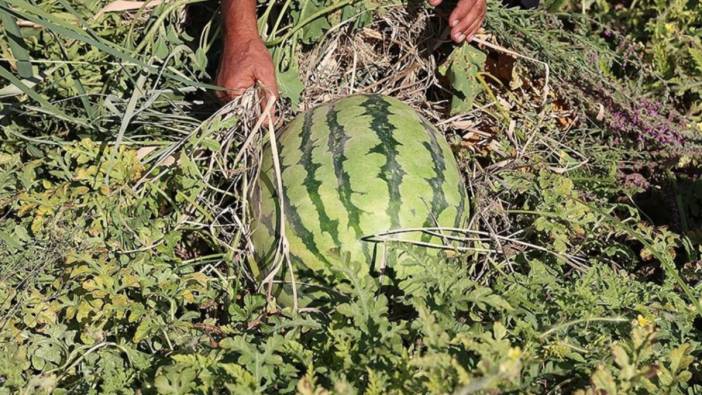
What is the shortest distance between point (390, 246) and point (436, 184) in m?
0.28

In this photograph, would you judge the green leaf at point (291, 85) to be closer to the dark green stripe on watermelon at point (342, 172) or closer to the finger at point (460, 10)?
the dark green stripe on watermelon at point (342, 172)

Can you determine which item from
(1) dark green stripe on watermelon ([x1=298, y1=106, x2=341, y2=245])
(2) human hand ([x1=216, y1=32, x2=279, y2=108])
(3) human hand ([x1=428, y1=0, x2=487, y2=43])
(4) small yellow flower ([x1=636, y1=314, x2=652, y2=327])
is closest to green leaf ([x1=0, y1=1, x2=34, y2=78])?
(2) human hand ([x1=216, y1=32, x2=279, y2=108])

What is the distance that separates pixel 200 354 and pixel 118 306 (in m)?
0.32

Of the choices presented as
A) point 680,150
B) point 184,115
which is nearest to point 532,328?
point 680,150

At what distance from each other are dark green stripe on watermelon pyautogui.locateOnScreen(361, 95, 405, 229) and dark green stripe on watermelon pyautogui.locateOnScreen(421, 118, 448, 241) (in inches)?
4.2

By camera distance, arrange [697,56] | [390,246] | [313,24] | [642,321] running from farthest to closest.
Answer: [697,56], [313,24], [390,246], [642,321]

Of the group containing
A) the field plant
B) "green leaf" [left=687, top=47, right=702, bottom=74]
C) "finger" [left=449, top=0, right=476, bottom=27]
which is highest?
"finger" [left=449, top=0, right=476, bottom=27]

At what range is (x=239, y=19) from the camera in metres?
2.75

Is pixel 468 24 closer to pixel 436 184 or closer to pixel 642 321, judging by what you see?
pixel 436 184

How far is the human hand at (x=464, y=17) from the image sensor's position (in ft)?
9.29

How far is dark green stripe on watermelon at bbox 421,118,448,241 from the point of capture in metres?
2.33

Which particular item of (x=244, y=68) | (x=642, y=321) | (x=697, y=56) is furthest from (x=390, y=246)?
(x=697, y=56)

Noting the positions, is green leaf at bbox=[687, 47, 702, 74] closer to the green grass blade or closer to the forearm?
the forearm

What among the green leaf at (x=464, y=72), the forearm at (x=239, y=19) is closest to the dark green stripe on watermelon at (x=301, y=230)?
the forearm at (x=239, y=19)
